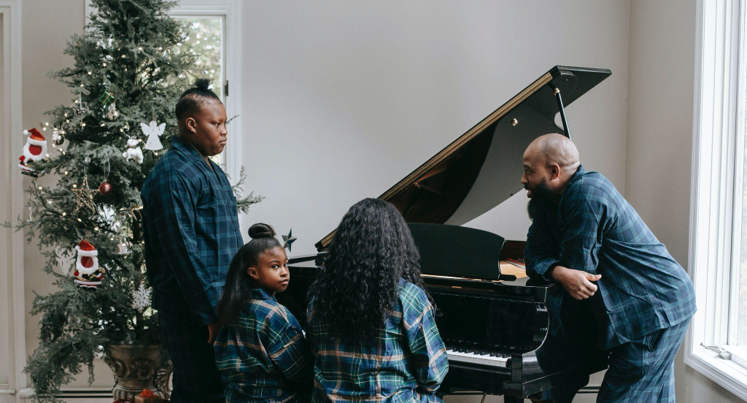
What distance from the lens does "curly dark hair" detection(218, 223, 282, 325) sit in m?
1.81

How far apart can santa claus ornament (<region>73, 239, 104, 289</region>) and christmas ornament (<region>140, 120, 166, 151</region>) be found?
1.86ft

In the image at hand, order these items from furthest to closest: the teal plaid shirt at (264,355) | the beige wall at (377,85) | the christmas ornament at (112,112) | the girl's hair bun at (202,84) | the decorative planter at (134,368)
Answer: the beige wall at (377,85), the decorative planter at (134,368), the christmas ornament at (112,112), the girl's hair bun at (202,84), the teal plaid shirt at (264,355)

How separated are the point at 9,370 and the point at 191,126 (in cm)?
261

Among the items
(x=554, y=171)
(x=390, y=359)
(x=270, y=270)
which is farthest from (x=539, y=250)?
(x=270, y=270)

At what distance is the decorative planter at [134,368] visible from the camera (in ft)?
9.60

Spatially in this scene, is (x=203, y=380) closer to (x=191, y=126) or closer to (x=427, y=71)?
(x=191, y=126)

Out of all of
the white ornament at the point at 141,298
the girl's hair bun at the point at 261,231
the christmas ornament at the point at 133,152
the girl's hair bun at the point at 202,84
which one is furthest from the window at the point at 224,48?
the girl's hair bun at the point at 261,231

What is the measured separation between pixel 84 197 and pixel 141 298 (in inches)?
23.4

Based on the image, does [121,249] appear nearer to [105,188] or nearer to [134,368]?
[105,188]

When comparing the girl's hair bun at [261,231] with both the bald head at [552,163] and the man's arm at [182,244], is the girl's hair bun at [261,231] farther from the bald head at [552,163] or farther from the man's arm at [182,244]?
the bald head at [552,163]

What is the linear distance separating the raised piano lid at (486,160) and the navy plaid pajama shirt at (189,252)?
1.90ft

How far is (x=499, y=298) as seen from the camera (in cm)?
202

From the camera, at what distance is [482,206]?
9.41ft

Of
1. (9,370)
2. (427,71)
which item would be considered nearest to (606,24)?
(427,71)
